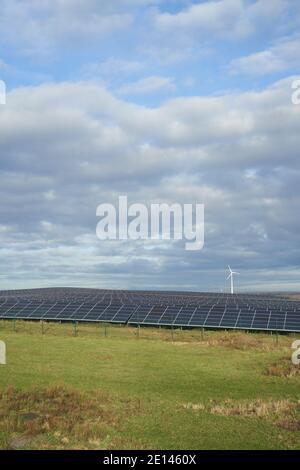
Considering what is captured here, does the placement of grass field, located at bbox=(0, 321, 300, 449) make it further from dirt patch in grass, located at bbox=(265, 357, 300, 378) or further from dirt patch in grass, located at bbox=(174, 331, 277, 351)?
dirt patch in grass, located at bbox=(174, 331, 277, 351)

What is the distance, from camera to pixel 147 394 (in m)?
22.8

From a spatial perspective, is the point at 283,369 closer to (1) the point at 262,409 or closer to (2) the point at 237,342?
(1) the point at 262,409

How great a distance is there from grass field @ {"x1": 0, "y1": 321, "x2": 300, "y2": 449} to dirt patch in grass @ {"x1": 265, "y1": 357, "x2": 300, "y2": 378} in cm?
7

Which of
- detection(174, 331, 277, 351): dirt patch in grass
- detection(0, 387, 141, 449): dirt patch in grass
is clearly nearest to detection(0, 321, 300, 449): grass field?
detection(0, 387, 141, 449): dirt patch in grass

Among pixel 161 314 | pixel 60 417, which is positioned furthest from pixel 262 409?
pixel 161 314

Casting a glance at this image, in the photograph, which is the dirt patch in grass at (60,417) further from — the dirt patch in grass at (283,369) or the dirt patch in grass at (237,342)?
the dirt patch in grass at (237,342)

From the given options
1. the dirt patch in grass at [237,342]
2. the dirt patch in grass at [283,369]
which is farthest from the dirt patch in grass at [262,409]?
the dirt patch in grass at [237,342]

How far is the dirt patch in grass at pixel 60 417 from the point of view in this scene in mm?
15250

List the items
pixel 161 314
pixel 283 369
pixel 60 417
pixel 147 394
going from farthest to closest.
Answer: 1. pixel 161 314
2. pixel 283 369
3. pixel 147 394
4. pixel 60 417

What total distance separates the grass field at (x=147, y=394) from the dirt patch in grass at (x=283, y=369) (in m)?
0.07

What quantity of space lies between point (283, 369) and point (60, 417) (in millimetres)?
17173

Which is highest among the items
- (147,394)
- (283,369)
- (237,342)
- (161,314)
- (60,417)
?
(161,314)
